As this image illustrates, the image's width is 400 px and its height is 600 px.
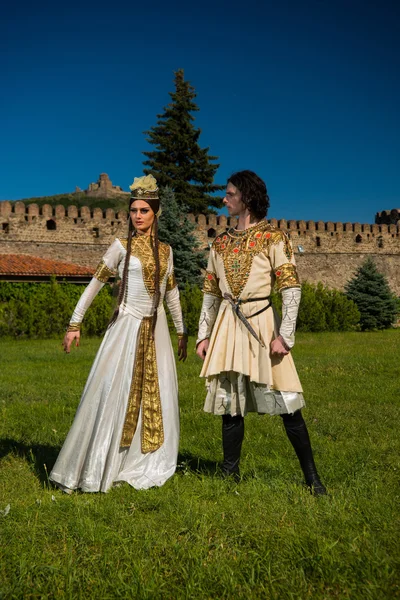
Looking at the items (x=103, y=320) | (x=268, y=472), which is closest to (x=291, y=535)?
(x=268, y=472)

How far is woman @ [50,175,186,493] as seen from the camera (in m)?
3.57

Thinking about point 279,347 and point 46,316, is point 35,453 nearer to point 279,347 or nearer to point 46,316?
point 279,347

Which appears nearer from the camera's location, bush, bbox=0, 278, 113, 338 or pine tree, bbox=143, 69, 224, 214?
bush, bbox=0, 278, 113, 338

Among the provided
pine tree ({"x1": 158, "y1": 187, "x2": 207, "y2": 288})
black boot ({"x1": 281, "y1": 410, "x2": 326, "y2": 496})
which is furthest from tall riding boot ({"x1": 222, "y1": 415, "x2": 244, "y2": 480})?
pine tree ({"x1": 158, "y1": 187, "x2": 207, "y2": 288})

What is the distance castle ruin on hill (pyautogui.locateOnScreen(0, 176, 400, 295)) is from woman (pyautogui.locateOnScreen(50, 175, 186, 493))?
24.8m

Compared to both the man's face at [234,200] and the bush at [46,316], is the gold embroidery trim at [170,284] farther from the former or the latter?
the bush at [46,316]

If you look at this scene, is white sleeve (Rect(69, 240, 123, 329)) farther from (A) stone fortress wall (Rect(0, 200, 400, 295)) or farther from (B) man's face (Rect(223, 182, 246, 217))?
(A) stone fortress wall (Rect(0, 200, 400, 295))

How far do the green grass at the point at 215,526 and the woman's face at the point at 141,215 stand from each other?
1730 millimetres

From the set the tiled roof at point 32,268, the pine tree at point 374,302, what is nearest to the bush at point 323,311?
the pine tree at point 374,302

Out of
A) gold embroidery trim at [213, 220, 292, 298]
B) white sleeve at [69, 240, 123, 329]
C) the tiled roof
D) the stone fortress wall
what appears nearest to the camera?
gold embroidery trim at [213, 220, 292, 298]

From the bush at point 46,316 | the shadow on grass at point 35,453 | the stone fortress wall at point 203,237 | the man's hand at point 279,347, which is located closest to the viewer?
the man's hand at point 279,347

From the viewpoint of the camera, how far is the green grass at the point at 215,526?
2.27 meters

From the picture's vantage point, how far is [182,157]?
100 ft

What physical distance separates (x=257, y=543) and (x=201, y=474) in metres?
1.15
